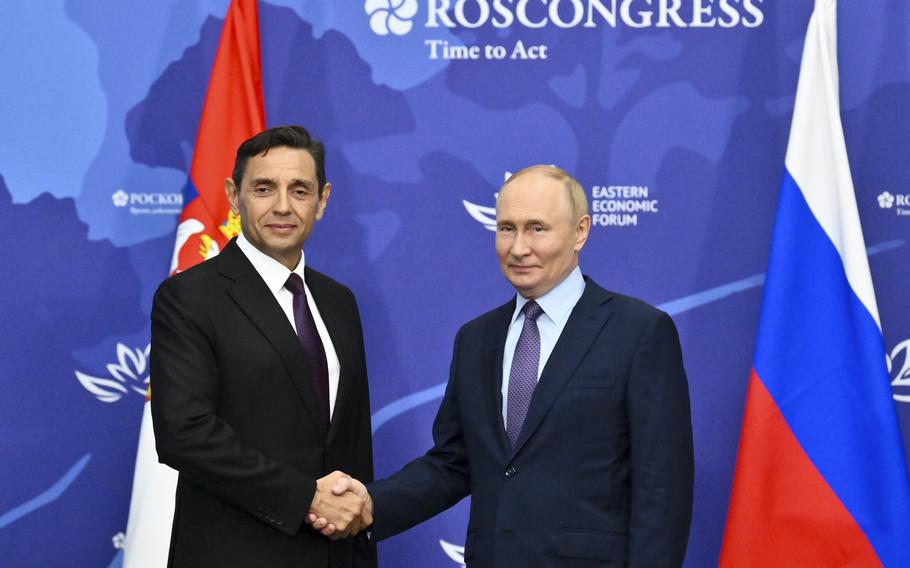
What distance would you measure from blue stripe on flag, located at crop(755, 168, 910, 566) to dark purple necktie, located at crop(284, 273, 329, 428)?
1744 millimetres

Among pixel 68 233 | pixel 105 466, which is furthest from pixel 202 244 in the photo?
pixel 105 466

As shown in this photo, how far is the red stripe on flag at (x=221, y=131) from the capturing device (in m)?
3.98

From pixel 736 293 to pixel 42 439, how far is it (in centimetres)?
291

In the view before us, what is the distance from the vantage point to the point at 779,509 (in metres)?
3.72

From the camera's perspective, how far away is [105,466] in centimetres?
428

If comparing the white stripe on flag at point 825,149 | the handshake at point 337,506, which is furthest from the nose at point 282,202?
the white stripe on flag at point 825,149

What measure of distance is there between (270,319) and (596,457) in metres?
0.95

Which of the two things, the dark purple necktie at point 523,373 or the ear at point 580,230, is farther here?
the ear at point 580,230

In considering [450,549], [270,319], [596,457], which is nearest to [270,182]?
[270,319]

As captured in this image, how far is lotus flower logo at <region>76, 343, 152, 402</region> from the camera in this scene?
429cm

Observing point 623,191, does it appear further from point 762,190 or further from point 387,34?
point 387,34

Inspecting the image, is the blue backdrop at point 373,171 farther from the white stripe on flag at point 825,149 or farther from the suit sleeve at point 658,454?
the suit sleeve at point 658,454

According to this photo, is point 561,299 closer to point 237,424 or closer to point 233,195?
point 237,424

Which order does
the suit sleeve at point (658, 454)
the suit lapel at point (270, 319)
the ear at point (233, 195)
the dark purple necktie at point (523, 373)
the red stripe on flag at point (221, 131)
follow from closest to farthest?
the suit sleeve at point (658, 454) < the dark purple necktie at point (523, 373) < the suit lapel at point (270, 319) < the ear at point (233, 195) < the red stripe on flag at point (221, 131)
